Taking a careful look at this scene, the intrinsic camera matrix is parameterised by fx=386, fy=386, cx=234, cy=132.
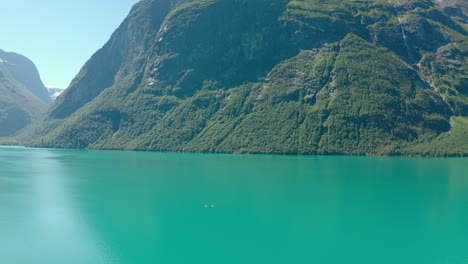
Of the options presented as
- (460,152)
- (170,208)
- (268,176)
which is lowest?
(460,152)

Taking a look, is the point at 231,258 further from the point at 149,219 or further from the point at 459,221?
the point at 459,221

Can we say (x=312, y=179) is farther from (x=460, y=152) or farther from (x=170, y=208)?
(x=460, y=152)

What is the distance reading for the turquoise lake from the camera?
147 ft

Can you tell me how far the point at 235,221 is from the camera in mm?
57375

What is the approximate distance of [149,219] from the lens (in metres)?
59.3

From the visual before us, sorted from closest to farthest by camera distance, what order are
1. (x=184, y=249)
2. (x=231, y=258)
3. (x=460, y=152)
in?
1. (x=231, y=258)
2. (x=184, y=249)
3. (x=460, y=152)

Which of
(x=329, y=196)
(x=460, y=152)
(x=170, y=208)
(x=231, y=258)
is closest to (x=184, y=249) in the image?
(x=231, y=258)

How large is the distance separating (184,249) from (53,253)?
1531 cm

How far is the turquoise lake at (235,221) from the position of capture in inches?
1763

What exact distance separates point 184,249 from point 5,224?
30003mm

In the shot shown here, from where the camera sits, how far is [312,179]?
100m

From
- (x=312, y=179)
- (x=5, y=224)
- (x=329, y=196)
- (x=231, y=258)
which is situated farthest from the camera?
(x=312, y=179)

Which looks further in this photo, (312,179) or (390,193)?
(312,179)

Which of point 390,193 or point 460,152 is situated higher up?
point 390,193
